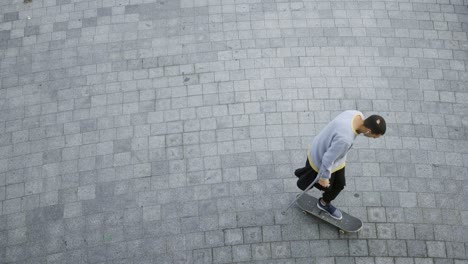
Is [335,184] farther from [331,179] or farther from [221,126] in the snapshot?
[221,126]

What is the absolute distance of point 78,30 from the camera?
8297 mm

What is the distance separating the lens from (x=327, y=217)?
6.10 m

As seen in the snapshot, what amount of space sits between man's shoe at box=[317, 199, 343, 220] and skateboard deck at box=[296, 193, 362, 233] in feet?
0.15

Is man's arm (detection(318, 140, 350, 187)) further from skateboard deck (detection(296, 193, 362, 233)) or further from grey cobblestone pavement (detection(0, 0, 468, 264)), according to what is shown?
grey cobblestone pavement (detection(0, 0, 468, 264))

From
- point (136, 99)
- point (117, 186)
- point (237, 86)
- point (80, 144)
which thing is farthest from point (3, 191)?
point (237, 86)

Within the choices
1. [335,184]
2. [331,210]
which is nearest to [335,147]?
[335,184]

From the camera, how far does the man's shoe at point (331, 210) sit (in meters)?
6.03

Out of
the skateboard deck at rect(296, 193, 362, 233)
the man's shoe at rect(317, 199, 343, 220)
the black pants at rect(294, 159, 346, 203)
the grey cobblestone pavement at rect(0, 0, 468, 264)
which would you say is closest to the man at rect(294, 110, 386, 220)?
the black pants at rect(294, 159, 346, 203)

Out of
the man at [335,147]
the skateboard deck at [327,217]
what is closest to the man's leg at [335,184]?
the man at [335,147]

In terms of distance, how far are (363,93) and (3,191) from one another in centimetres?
615

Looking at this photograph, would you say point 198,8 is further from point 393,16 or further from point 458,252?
point 458,252

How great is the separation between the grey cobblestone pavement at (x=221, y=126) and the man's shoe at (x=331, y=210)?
0.75 feet

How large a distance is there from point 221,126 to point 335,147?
2.74 metres

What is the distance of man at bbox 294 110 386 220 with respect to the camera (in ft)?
15.4
